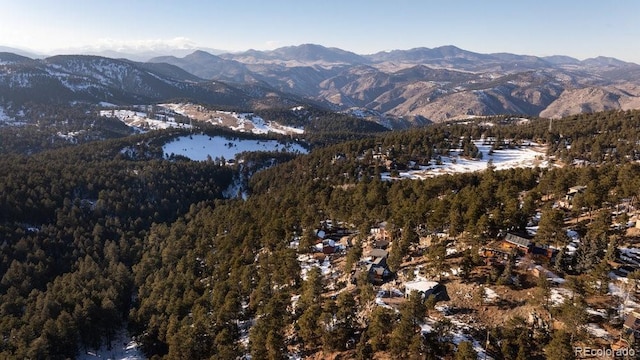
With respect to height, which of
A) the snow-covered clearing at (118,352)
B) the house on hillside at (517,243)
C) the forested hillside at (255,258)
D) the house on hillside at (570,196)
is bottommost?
the snow-covered clearing at (118,352)

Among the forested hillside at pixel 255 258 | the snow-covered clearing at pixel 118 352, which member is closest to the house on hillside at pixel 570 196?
the forested hillside at pixel 255 258

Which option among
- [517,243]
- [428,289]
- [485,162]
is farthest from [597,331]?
[485,162]

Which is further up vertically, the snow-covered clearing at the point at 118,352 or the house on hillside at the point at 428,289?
the house on hillside at the point at 428,289

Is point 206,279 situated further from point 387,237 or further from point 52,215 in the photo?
point 52,215

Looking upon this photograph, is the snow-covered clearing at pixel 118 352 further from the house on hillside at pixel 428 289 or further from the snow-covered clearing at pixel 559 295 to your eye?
the snow-covered clearing at pixel 559 295

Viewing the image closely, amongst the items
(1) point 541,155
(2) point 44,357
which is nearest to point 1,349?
(2) point 44,357

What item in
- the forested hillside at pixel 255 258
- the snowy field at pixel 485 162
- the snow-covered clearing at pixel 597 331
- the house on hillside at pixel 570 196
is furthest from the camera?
the snowy field at pixel 485 162
